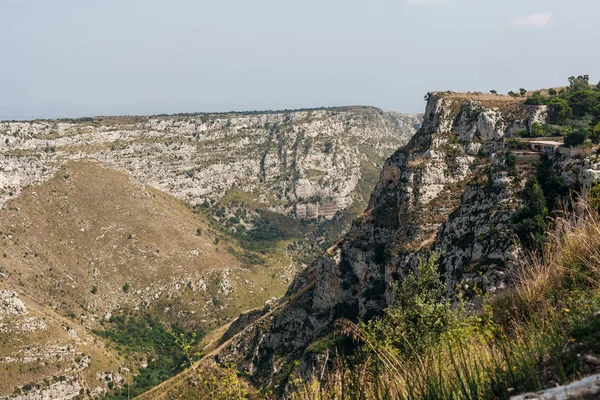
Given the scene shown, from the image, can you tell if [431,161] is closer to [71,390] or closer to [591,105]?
[591,105]

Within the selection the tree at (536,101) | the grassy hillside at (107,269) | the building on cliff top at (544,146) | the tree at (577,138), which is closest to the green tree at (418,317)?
the tree at (577,138)

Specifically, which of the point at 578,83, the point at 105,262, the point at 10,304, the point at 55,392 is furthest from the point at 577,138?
the point at 105,262

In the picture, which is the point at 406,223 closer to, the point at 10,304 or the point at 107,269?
the point at 10,304

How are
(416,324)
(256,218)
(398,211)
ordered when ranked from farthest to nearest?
(256,218) → (398,211) → (416,324)

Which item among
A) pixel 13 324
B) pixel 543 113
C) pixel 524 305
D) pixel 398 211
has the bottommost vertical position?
pixel 13 324

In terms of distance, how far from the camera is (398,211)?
66312mm

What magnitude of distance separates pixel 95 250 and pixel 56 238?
34.9 ft

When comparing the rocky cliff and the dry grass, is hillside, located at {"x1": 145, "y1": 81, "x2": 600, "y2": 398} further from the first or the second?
the dry grass

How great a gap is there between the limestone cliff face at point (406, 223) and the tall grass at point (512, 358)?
37689 millimetres

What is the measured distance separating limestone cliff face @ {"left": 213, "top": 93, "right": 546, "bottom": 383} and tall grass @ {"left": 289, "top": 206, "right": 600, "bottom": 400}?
3769cm

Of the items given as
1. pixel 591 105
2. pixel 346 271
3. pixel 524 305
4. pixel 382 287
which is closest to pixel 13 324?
pixel 346 271

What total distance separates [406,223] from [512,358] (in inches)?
2190

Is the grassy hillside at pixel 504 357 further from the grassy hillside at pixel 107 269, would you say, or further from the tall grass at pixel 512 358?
the grassy hillside at pixel 107 269

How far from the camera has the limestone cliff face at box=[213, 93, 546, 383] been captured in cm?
5361
